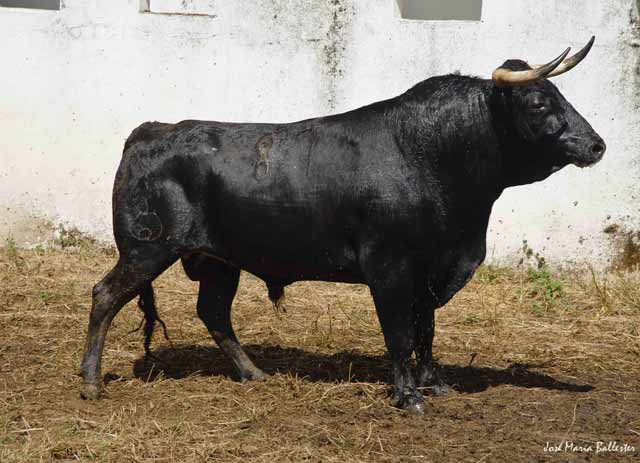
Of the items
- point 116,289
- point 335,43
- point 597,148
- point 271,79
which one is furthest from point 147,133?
point 335,43

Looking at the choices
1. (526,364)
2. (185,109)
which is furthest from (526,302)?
(185,109)

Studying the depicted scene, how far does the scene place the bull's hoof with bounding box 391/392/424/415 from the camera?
5.80 metres

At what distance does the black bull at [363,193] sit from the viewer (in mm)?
5770

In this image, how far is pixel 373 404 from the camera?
5.92 meters

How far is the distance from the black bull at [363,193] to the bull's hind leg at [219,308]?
0.33m

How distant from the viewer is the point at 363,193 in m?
5.82

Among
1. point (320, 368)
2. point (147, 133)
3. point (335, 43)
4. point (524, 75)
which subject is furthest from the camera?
point (335, 43)

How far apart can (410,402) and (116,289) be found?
1851 mm

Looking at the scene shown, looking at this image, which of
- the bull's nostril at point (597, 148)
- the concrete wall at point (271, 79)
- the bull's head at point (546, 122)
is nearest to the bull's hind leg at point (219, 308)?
the bull's head at point (546, 122)

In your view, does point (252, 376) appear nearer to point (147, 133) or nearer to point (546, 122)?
point (147, 133)

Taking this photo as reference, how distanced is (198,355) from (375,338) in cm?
131

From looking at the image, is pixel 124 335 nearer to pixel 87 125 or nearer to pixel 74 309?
pixel 74 309

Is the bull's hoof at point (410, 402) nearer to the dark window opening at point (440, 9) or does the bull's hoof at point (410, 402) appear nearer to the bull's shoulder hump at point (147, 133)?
the bull's shoulder hump at point (147, 133)

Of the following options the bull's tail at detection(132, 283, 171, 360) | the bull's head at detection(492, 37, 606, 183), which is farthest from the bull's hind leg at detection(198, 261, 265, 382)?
the bull's head at detection(492, 37, 606, 183)
